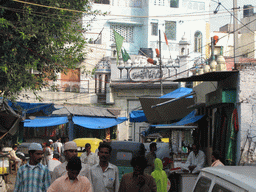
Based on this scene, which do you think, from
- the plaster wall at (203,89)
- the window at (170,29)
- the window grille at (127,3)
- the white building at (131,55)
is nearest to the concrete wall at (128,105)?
the white building at (131,55)

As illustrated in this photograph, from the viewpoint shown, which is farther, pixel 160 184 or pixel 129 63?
pixel 129 63

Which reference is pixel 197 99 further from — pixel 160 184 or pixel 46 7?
pixel 160 184

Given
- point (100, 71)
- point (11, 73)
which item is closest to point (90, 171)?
point (11, 73)

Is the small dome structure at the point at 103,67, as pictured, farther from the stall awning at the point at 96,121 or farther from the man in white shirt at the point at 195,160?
the man in white shirt at the point at 195,160

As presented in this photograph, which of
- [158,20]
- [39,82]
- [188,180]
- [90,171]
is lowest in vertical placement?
[188,180]

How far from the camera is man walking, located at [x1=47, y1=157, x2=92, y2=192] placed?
4598 millimetres

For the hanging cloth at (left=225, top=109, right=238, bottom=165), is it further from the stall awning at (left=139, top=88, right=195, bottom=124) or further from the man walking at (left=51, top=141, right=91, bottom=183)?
the man walking at (left=51, top=141, right=91, bottom=183)

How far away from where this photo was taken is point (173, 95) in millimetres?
18453

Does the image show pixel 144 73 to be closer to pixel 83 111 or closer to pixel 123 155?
pixel 83 111

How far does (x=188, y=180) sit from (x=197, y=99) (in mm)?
7776

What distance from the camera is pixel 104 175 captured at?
5484 millimetres

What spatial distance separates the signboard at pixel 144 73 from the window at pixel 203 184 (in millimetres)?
28104

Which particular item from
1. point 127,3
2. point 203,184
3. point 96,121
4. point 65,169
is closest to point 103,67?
point 96,121

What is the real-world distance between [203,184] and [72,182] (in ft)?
5.04
